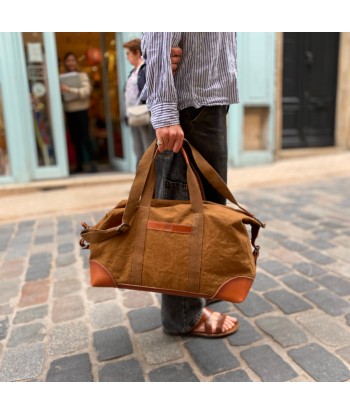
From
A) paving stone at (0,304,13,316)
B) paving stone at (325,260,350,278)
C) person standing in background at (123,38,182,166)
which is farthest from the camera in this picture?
person standing in background at (123,38,182,166)

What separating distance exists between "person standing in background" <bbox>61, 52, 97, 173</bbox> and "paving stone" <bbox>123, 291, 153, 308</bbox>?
4531 millimetres

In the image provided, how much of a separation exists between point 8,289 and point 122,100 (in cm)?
432

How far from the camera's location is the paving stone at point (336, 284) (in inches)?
96.4

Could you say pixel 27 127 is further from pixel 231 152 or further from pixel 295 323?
pixel 295 323

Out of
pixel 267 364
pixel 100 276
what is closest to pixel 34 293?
pixel 100 276

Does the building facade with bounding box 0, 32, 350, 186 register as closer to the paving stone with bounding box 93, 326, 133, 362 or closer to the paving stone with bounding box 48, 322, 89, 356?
the paving stone with bounding box 48, 322, 89, 356

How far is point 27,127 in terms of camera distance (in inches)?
230

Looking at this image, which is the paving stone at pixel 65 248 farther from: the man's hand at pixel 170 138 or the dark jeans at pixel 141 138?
the man's hand at pixel 170 138

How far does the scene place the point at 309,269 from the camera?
2.80m

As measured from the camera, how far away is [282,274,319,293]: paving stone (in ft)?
8.28

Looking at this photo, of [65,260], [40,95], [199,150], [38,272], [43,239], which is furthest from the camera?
[40,95]

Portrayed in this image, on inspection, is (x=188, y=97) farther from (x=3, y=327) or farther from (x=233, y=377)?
(x=3, y=327)

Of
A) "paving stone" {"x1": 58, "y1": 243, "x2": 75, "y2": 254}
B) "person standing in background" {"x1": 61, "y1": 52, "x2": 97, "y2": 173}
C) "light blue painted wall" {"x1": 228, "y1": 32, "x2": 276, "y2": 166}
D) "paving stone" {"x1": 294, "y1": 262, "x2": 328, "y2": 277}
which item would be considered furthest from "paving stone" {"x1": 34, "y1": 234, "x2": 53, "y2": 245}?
"light blue painted wall" {"x1": 228, "y1": 32, "x2": 276, "y2": 166}

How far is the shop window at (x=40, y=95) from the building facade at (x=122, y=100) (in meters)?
0.01
